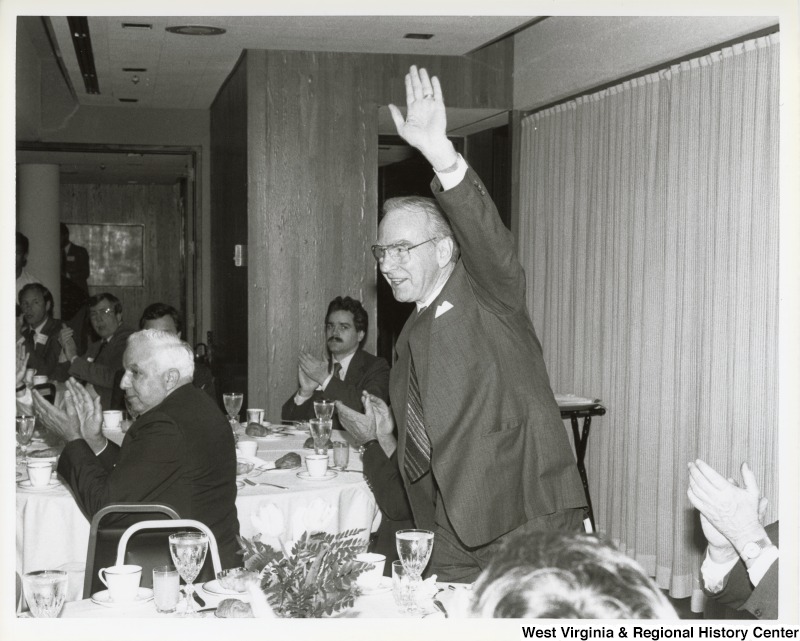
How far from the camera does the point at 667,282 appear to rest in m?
5.05

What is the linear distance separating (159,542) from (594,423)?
3.58 metres

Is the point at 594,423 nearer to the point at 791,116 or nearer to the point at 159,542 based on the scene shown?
the point at 159,542

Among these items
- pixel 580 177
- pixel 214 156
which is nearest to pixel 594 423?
pixel 580 177

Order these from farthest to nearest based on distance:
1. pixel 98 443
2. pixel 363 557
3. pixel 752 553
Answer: pixel 98 443 < pixel 363 557 < pixel 752 553

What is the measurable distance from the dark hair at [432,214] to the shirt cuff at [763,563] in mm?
1032

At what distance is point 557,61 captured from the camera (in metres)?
6.11

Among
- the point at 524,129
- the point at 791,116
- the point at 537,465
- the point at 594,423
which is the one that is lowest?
the point at 594,423

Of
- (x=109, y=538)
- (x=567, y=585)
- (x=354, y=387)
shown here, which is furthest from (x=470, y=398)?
(x=354, y=387)

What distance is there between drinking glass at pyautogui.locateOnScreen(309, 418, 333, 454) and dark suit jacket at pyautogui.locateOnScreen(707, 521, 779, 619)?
7.00 ft

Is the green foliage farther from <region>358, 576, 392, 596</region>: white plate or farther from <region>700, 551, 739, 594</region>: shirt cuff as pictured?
<region>700, 551, 739, 594</region>: shirt cuff

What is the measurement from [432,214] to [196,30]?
12.9 feet

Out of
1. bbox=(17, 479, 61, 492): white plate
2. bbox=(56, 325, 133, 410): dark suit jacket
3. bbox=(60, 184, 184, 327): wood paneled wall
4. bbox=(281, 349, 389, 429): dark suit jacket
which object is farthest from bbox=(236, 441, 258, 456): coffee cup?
bbox=(60, 184, 184, 327): wood paneled wall

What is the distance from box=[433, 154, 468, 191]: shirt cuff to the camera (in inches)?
86.3

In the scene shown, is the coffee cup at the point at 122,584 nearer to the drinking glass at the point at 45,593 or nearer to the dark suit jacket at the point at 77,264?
the drinking glass at the point at 45,593
